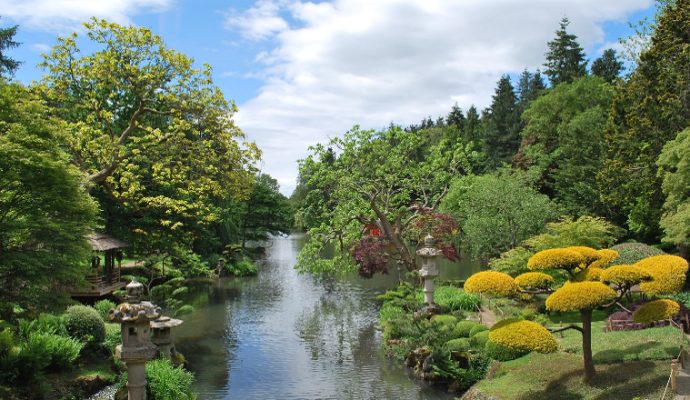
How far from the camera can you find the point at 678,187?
20797mm

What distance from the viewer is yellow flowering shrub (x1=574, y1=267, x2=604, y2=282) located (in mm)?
13008

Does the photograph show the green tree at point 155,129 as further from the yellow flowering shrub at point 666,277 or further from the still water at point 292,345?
the yellow flowering shrub at point 666,277

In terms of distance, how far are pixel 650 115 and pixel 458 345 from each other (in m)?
15.3

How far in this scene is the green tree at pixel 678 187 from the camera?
20.0m

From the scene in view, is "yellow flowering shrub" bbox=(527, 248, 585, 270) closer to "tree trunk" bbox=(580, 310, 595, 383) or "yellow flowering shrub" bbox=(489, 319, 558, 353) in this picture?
"tree trunk" bbox=(580, 310, 595, 383)

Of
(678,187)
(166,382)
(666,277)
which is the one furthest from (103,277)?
(678,187)

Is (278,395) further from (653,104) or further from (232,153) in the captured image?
(653,104)

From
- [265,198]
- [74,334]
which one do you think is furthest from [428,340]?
[265,198]

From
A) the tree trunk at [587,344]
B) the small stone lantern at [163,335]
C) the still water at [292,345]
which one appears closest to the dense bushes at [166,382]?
the still water at [292,345]

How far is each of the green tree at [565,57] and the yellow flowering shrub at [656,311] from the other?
50.0 m

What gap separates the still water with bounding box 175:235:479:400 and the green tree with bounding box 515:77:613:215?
516 inches

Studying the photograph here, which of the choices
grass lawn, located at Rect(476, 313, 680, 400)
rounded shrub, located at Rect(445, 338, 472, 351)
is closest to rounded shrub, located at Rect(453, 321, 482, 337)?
rounded shrub, located at Rect(445, 338, 472, 351)

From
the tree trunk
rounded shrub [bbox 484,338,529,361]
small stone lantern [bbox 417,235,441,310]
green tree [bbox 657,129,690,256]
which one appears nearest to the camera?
the tree trunk

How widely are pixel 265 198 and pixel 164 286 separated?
82.6 feet
